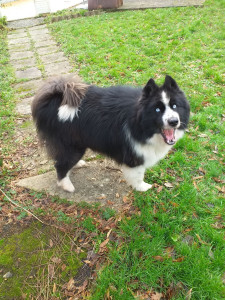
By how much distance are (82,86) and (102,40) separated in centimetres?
493

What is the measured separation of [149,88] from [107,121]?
1.77 ft

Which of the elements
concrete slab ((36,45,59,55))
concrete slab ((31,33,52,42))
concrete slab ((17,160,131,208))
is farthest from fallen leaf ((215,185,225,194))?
concrete slab ((31,33,52,42))

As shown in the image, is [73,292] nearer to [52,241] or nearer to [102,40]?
[52,241]

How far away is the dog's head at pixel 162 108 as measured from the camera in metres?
1.97

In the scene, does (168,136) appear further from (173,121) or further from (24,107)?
(24,107)

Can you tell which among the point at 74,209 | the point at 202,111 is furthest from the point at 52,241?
the point at 202,111

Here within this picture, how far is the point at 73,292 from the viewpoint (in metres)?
1.92

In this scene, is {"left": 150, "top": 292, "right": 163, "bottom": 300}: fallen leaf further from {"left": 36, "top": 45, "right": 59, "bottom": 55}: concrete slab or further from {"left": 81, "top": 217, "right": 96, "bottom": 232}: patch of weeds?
{"left": 36, "top": 45, "right": 59, "bottom": 55}: concrete slab

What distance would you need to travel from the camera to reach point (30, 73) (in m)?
5.19

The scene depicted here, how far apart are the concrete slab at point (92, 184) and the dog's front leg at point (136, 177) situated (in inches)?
5.4

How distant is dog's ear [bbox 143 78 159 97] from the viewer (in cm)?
197

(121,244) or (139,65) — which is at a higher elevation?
(139,65)

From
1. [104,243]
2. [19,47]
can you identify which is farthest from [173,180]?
[19,47]

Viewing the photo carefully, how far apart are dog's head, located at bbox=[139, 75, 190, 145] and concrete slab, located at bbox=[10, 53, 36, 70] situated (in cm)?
444
